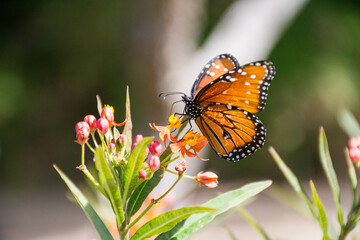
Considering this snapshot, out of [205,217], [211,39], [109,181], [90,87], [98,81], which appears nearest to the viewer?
[109,181]

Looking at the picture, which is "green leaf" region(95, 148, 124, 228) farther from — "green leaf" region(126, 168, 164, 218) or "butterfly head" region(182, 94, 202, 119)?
"butterfly head" region(182, 94, 202, 119)

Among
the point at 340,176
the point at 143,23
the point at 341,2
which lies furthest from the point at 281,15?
the point at 340,176

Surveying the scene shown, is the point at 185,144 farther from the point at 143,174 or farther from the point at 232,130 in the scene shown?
the point at 232,130

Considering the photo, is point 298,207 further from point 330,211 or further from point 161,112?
point 330,211

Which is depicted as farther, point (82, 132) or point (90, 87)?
point (90, 87)

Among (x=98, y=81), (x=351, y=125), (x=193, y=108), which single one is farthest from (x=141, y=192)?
(x=98, y=81)

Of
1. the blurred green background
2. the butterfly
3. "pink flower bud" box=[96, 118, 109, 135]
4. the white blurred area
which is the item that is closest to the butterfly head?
the butterfly
